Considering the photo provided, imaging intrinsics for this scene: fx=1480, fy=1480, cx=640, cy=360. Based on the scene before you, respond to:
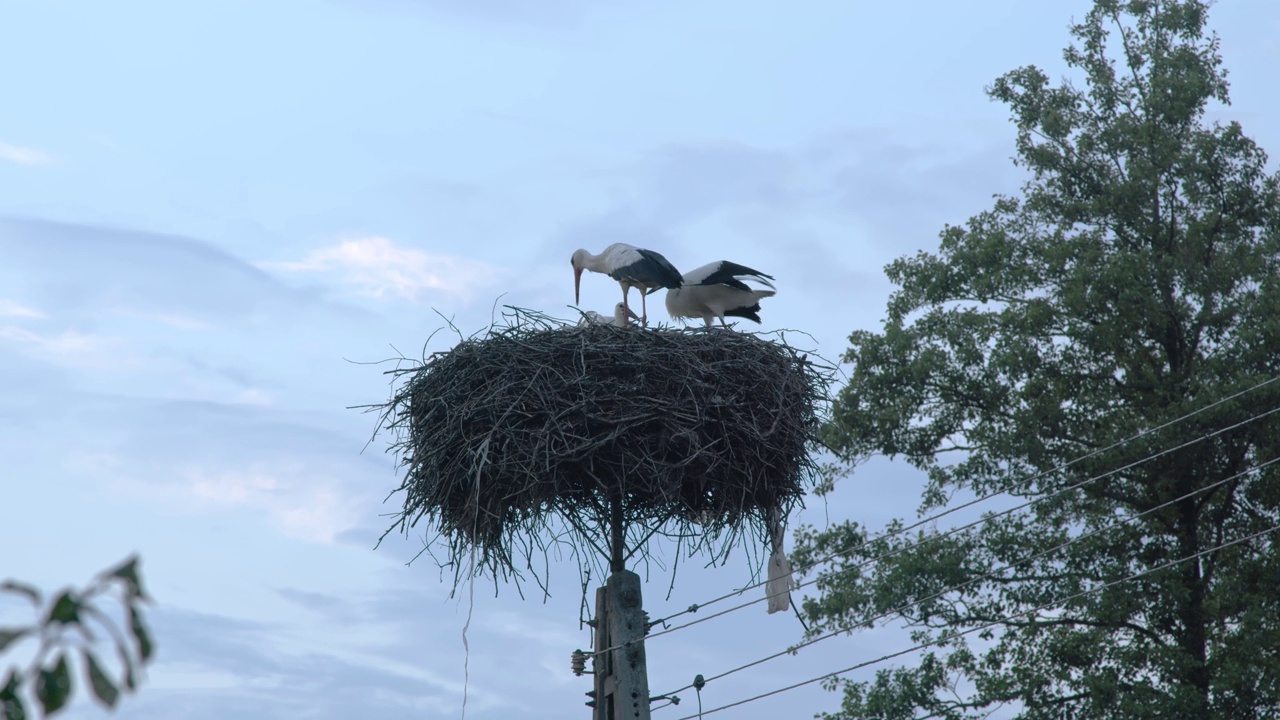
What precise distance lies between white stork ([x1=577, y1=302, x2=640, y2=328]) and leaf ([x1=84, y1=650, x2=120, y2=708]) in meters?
7.07

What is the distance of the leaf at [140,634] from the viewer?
913 millimetres

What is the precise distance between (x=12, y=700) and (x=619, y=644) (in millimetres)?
6714

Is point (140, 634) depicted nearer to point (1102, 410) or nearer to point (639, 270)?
point (639, 270)

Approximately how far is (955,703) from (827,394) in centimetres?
601

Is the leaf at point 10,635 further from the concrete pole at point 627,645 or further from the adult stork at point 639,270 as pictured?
the adult stork at point 639,270

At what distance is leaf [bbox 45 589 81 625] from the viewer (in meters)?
0.89

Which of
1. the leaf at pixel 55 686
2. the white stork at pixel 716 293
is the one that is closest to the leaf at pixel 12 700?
the leaf at pixel 55 686

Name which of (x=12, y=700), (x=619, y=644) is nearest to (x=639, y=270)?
(x=619, y=644)

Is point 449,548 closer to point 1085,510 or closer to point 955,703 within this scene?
point 955,703

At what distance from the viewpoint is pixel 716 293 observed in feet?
32.0

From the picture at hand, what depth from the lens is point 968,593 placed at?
13789 millimetres

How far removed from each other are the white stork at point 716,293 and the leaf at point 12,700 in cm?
859

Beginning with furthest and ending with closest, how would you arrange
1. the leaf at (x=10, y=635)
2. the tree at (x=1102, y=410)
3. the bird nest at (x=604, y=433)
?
1. the tree at (x=1102, y=410)
2. the bird nest at (x=604, y=433)
3. the leaf at (x=10, y=635)

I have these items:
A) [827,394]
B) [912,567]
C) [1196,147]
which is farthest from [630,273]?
[1196,147]
